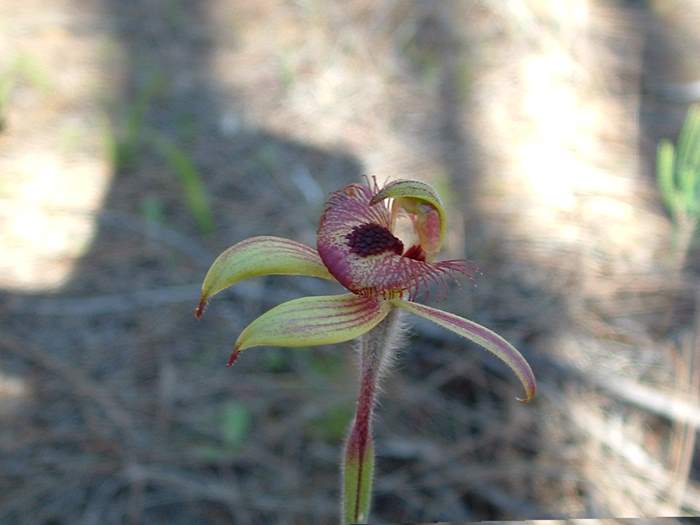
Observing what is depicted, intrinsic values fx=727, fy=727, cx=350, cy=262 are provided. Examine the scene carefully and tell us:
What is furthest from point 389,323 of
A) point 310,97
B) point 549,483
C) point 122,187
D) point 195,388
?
point 310,97

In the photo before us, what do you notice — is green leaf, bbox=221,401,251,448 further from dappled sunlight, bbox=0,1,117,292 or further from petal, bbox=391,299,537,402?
petal, bbox=391,299,537,402

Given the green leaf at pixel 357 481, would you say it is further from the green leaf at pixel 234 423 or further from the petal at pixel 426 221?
the green leaf at pixel 234 423

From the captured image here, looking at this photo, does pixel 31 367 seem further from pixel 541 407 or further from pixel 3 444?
pixel 541 407

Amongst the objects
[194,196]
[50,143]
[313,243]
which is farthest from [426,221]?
[50,143]

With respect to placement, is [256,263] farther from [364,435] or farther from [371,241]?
[364,435]

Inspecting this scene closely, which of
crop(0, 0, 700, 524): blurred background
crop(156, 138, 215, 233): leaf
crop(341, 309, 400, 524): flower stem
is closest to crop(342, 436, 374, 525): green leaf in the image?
crop(341, 309, 400, 524): flower stem

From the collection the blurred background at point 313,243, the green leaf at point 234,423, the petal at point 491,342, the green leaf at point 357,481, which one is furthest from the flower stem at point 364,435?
the green leaf at point 234,423
